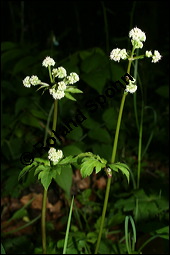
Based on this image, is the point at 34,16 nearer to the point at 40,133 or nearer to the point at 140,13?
the point at 140,13

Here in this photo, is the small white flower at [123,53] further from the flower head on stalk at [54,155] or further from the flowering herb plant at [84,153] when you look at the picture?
the flower head on stalk at [54,155]

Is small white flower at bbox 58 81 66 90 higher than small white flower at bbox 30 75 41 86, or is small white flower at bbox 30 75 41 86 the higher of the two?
small white flower at bbox 30 75 41 86

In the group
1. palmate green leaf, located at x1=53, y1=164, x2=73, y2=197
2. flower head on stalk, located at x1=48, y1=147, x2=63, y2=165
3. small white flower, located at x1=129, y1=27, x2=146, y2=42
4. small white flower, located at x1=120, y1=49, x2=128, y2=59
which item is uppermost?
small white flower, located at x1=129, y1=27, x2=146, y2=42

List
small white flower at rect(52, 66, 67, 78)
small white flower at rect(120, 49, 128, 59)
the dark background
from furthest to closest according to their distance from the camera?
the dark background, small white flower at rect(52, 66, 67, 78), small white flower at rect(120, 49, 128, 59)

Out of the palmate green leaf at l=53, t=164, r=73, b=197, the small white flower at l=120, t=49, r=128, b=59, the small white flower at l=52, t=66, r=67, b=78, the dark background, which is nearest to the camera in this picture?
the small white flower at l=120, t=49, r=128, b=59

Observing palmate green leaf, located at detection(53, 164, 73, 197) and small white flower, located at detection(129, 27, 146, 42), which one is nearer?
small white flower, located at detection(129, 27, 146, 42)

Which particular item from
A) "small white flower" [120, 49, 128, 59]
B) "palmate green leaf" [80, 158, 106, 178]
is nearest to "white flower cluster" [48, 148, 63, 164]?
"palmate green leaf" [80, 158, 106, 178]

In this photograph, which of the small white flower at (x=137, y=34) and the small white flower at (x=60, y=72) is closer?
the small white flower at (x=137, y=34)

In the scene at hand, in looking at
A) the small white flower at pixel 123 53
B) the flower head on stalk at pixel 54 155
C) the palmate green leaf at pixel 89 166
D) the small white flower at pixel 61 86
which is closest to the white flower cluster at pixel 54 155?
the flower head on stalk at pixel 54 155

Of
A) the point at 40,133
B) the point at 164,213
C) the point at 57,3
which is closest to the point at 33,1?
the point at 57,3

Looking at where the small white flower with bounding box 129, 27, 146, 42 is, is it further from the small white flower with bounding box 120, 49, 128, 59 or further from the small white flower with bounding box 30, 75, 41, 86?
the small white flower with bounding box 30, 75, 41, 86
